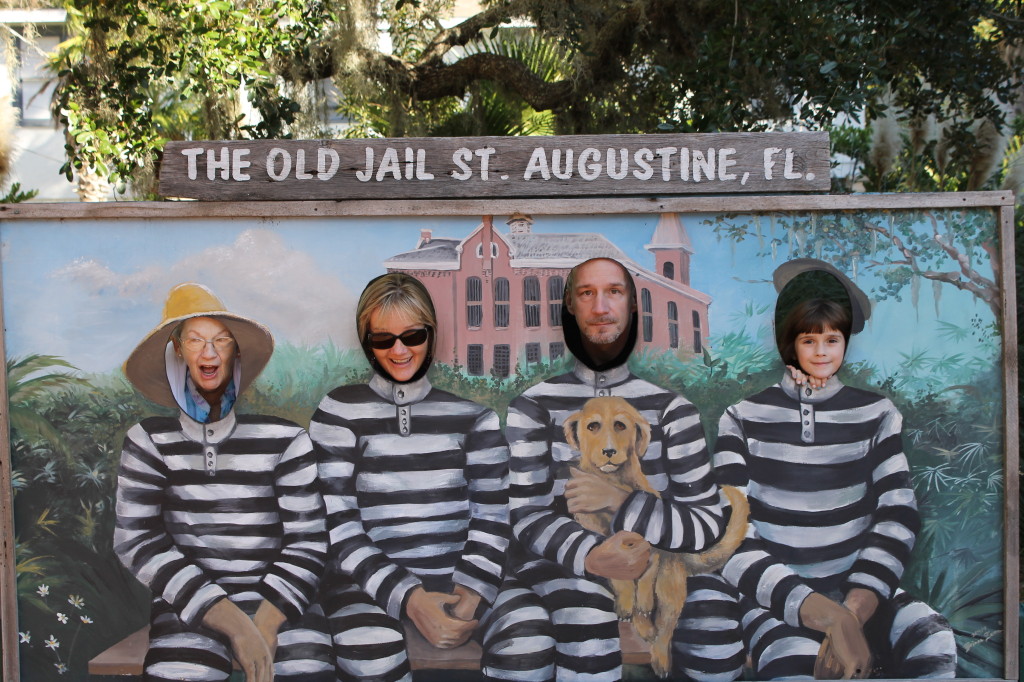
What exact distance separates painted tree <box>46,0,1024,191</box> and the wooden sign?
2.21m

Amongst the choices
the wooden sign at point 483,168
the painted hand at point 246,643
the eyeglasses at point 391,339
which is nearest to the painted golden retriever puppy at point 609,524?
the eyeglasses at point 391,339

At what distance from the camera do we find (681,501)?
3910 mm

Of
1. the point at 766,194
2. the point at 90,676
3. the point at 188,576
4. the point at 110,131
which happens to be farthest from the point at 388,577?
the point at 110,131

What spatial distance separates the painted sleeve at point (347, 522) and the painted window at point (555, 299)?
99 centimetres

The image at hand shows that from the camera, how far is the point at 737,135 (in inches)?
154

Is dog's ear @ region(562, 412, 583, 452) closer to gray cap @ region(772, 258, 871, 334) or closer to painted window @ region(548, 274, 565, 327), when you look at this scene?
painted window @ region(548, 274, 565, 327)

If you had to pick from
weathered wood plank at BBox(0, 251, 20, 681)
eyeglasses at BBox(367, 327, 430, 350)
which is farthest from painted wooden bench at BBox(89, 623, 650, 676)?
weathered wood plank at BBox(0, 251, 20, 681)

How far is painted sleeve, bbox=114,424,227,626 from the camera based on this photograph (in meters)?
3.89

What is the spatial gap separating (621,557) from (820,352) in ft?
4.01

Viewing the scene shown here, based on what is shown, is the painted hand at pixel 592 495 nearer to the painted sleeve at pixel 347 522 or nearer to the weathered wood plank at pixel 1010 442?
the painted sleeve at pixel 347 522

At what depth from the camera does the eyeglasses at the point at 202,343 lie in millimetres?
3926

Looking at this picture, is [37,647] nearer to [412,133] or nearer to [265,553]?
[265,553]

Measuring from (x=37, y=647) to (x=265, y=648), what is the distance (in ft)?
3.31

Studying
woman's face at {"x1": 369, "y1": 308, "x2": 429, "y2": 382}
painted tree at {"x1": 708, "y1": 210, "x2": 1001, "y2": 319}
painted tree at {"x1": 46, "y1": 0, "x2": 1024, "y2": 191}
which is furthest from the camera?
painted tree at {"x1": 46, "y1": 0, "x2": 1024, "y2": 191}
